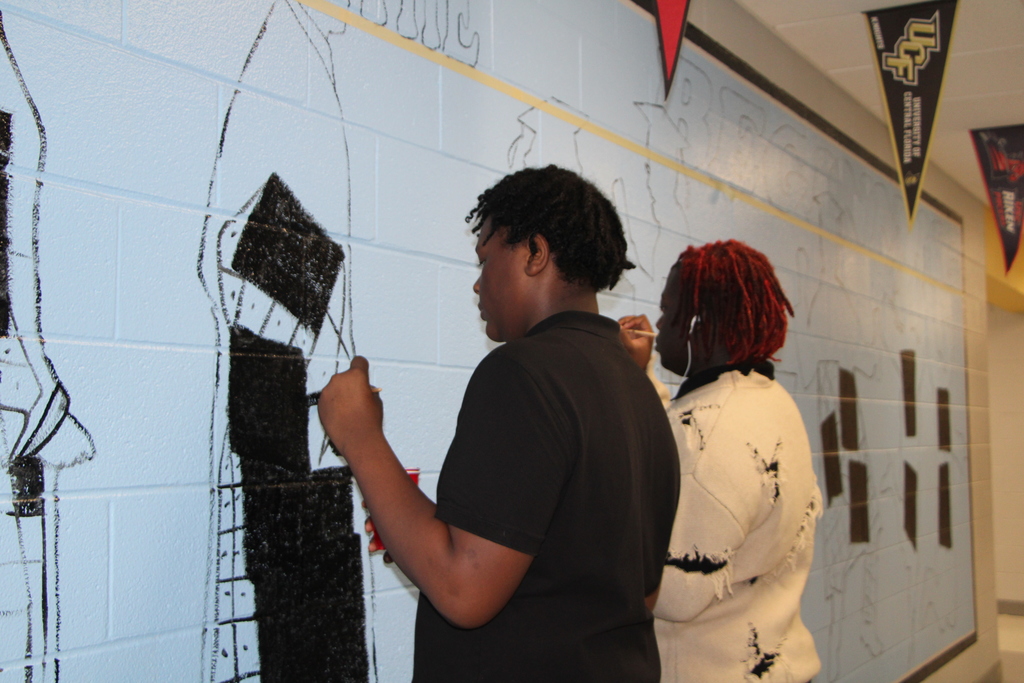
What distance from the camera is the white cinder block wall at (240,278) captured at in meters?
1.13

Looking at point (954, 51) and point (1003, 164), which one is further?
point (1003, 164)

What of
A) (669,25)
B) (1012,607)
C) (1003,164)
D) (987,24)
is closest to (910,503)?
(1003,164)

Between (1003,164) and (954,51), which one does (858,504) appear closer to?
(954,51)

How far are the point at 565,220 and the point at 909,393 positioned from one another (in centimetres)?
413

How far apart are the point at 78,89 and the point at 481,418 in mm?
788

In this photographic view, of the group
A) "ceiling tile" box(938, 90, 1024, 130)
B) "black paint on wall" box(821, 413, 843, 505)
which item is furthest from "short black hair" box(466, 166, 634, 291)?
"ceiling tile" box(938, 90, 1024, 130)

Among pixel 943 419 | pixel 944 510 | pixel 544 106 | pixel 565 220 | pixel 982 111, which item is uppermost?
pixel 982 111

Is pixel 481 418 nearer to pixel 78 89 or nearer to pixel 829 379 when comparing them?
pixel 78 89

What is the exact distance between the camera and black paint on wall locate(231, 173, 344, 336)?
1401 mm

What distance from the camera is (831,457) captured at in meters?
3.58

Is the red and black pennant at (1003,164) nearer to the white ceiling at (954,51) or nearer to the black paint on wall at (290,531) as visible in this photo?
the white ceiling at (954,51)

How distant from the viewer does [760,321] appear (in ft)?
5.36

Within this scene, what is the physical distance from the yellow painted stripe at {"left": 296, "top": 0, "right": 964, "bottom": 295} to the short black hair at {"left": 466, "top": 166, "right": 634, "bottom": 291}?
68 cm

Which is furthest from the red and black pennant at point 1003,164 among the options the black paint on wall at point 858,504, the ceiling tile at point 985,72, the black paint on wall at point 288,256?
the black paint on wall at point 288,256
